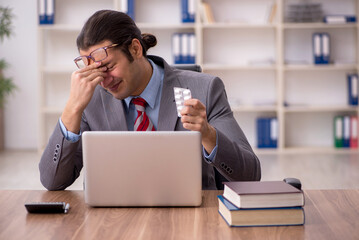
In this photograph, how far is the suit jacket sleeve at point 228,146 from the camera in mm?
1547

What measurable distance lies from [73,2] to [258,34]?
2.09 meters

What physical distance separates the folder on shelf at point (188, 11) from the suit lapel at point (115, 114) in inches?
147

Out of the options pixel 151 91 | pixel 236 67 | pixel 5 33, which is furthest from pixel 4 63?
pixel 151 91

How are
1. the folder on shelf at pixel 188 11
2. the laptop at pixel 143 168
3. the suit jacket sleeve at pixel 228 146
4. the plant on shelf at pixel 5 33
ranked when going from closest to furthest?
the laptop at pixel 143 168 → the suit jacket sleeve at pixel 228 146 → the plant on shelf at pixel 5 33 → the folder on shelf at pixel 188 11

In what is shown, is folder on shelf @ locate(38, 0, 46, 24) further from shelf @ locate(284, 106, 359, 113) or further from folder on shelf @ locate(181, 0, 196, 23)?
shelf @ locate(284, 106, 359, 113)

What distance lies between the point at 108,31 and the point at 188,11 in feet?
12.4

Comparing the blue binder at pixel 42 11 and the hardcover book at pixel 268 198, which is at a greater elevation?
the blue binder at pixel 42 11

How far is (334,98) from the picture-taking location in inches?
226

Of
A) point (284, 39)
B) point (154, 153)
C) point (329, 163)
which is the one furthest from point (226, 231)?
point (284, 39)

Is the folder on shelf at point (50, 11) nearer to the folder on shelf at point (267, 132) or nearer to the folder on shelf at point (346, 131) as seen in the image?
the folder on shelf at point (267, 132)

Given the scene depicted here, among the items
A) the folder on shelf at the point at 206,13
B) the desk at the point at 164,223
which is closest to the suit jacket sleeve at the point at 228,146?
the desk at the point at 164,223

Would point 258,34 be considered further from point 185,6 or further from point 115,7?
point 115,7

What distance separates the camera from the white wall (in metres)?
A: 5.67

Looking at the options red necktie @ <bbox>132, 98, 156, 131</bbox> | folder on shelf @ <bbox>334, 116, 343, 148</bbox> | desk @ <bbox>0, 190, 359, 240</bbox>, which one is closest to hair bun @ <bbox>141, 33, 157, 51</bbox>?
red necktie @ <bbox>132, 98, 156, 131</bbox>
